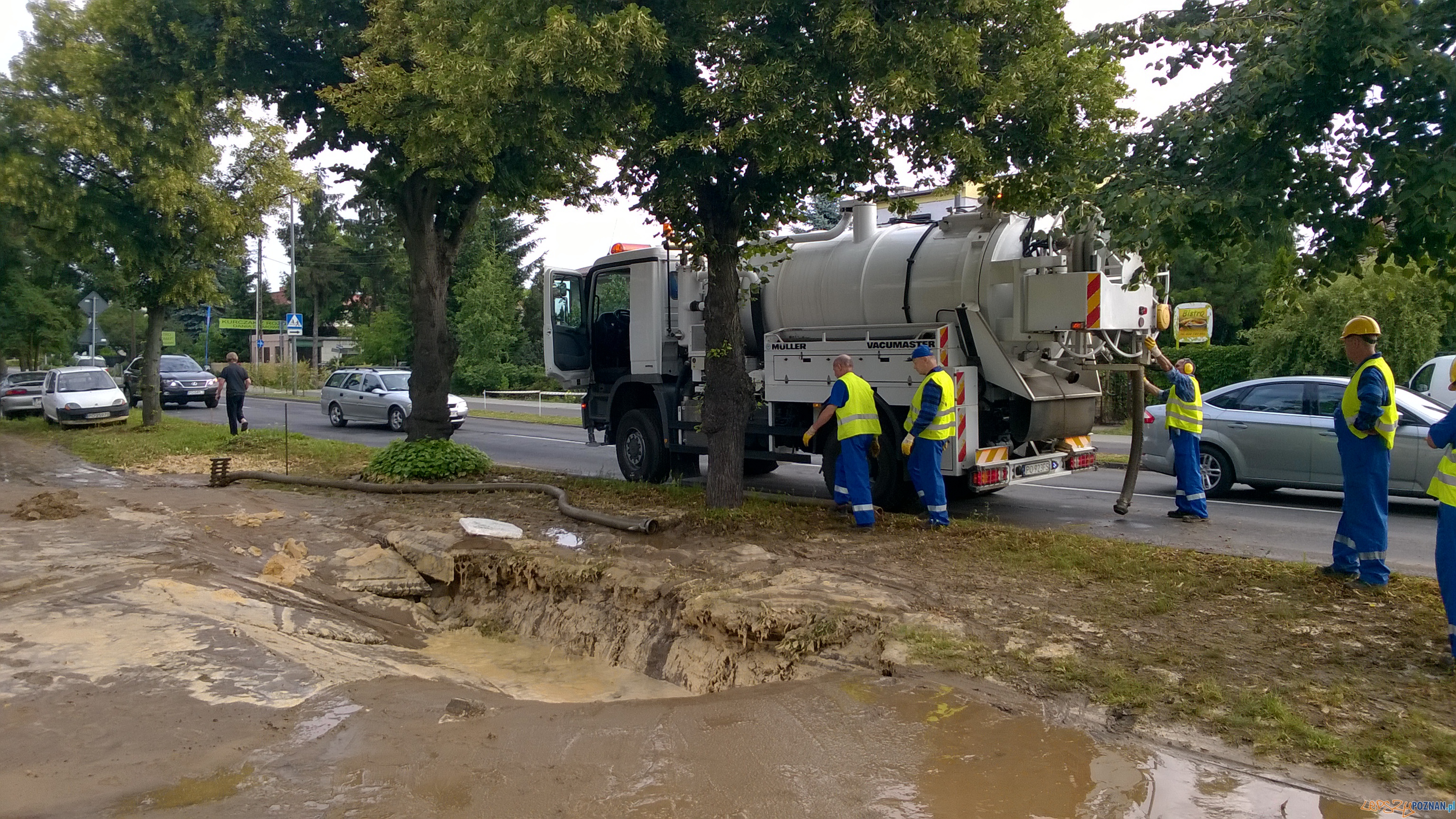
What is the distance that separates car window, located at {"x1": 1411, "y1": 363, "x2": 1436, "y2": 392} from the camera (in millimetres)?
14383

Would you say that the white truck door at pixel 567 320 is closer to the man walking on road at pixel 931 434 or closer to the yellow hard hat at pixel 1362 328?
the man walking on road at pixel 931 434

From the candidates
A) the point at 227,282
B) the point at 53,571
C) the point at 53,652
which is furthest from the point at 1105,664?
the point at 227,282

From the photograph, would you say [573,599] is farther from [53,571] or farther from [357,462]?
[357,462]

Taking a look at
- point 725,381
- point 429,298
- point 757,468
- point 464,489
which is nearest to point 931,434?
point 725,381

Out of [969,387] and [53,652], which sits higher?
[969,387]

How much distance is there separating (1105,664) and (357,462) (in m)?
12.5

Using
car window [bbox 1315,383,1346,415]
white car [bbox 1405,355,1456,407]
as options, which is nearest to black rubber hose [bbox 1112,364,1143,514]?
car window [bbox 1315,383,1346,415]

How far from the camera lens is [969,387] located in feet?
33.3

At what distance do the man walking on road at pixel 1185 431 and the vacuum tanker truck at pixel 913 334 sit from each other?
20.0 inches

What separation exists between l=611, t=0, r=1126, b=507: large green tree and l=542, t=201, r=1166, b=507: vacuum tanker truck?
36.5 inches

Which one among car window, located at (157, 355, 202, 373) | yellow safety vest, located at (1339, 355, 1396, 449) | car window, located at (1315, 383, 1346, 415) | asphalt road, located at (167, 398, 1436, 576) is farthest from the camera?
car window, located at (157, 355, 202, 373)

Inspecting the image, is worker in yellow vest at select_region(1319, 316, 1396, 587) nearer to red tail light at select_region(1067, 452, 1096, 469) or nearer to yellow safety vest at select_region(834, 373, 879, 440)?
yellow safety vest at select_region(834, 373, 879, 440)

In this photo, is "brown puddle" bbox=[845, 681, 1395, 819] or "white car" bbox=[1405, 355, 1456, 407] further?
"white car" bbox=[1405, 355, 1456, 407]

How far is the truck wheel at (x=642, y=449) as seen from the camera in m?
13.2
